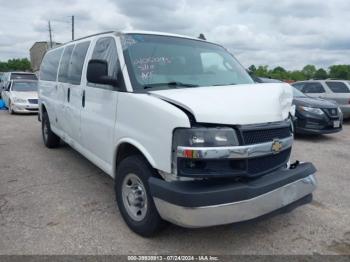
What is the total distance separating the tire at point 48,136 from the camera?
7.19 meters

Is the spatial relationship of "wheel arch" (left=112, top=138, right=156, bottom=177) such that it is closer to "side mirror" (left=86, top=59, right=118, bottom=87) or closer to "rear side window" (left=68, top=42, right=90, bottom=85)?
"side mirror" (left=86, top=59, right=118, bottom=87)

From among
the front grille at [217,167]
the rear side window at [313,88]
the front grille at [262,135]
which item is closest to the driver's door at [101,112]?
the front grille at [217,167]

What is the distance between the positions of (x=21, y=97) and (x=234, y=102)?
13.1 m

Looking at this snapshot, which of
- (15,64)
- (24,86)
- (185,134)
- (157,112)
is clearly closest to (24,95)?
(24,86)

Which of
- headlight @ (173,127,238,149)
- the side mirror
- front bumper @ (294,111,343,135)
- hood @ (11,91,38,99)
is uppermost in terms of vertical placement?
the side mirror

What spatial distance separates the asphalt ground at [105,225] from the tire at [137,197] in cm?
14

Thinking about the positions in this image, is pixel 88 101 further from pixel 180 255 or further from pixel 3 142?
pixel 3 142

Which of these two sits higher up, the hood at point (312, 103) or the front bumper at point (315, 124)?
the hood at point (312, 103)

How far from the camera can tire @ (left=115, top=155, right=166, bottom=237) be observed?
3307mm

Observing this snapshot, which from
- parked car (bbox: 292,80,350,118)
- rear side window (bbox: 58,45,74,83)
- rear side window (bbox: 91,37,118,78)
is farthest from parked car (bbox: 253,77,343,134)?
rear side window (bbox: 91,37,118,78)

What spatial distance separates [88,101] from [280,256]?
2.90 meters

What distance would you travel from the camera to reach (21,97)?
46.6 feet

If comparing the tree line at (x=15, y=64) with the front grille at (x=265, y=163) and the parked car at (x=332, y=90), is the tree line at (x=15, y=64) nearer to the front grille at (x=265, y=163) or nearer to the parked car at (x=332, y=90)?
the parked car at (x=332, y=90)

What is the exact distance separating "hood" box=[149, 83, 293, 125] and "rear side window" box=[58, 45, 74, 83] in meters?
2.84
